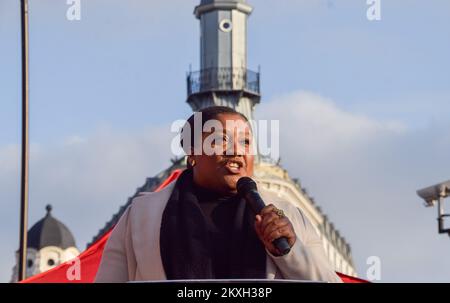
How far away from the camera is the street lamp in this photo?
107ft

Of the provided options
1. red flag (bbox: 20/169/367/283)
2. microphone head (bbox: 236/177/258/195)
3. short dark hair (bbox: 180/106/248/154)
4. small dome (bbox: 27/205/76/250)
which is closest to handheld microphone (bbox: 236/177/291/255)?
microphone head (bbox: 236/177/258/195)

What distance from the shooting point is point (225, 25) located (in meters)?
134

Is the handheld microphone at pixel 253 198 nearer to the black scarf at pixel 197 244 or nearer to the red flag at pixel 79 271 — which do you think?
the black scarf at pixel 197 244

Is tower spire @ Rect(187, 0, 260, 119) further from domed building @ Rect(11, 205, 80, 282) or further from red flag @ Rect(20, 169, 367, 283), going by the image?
red flag @ Rect(20, 169, 367, 283)

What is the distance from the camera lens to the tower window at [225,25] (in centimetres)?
12812

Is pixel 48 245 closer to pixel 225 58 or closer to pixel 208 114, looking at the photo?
pixel 225 58

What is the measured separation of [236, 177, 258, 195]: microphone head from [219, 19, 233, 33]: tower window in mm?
101161

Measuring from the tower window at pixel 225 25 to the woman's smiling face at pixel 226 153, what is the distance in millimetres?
100812

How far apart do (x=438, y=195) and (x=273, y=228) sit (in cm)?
895

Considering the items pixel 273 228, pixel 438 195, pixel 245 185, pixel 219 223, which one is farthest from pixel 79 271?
pixel 438 195

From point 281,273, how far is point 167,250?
1.36 meters

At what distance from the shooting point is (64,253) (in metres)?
144
